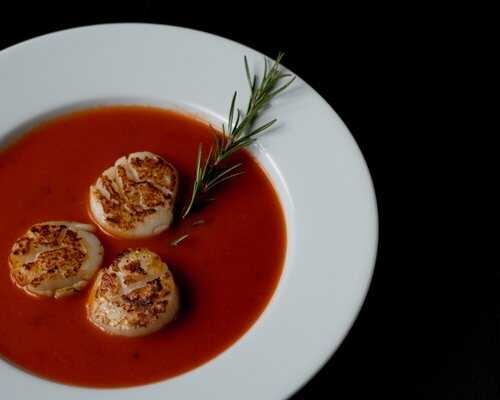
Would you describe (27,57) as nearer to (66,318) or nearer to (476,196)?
(66,318)

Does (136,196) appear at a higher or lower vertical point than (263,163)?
lower

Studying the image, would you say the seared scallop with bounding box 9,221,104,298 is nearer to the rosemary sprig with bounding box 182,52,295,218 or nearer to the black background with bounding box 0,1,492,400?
the rosemary sprig with bounding box 182,52,295,218

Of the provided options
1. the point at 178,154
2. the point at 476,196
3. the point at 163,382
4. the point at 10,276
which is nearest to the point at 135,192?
the point at 178,154

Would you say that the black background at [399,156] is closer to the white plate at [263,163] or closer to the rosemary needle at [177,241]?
the white plate at [263,163]

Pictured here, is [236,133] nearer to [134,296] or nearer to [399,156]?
[134,296]

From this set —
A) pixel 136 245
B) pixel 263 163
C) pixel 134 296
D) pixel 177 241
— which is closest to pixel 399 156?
pixel 263 163

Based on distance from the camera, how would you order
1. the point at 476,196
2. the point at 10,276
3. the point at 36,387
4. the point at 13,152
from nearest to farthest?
the point at 36,387
the point at 10,276
the point at 13,152
the point at 476,196

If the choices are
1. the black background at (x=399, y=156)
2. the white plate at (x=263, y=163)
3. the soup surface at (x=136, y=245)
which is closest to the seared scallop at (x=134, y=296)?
Result: the soup surface at (x=136, y=245)
